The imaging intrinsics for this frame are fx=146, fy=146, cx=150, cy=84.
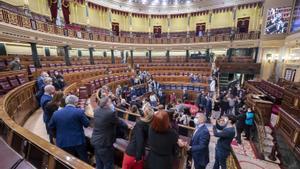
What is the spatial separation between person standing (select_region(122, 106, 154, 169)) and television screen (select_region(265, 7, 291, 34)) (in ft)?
41.7

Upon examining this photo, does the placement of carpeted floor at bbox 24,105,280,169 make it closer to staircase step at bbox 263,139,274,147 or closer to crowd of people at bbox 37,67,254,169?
staircase step at bbox 263,139,274,147

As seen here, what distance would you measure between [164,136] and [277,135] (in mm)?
4465

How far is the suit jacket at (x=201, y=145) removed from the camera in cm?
206

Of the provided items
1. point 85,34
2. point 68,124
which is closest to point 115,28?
point 85,34

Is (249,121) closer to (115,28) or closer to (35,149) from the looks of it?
(35,149)

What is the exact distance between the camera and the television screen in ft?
31.0

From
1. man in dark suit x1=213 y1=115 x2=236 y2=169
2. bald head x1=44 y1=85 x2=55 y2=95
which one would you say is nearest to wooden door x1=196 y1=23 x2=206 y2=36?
man in dark suit x1=213 y1=115 x2=236 y2=169

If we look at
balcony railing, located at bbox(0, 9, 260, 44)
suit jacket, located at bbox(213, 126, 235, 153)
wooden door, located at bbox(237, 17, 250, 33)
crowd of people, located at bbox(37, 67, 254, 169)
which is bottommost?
suit jacket, located at bbox(213, 126, 235, 153)

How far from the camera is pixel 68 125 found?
5.78 ft

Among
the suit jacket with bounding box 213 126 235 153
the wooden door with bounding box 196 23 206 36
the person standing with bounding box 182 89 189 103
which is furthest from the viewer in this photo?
the wooden door with bounding box 196 23 206 36

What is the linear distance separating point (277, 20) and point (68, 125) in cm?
1370

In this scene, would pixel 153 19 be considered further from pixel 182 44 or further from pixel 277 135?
pixel 277 135

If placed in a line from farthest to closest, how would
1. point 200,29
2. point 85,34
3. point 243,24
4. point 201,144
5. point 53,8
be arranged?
point 200,29 → point 243,24 → point 85,34 → point 53,8 → point 201,144

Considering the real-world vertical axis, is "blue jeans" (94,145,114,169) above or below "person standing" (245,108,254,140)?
above
